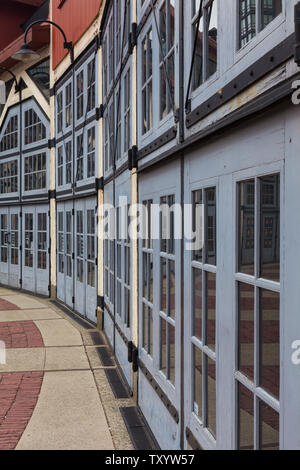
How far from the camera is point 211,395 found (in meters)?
2.88

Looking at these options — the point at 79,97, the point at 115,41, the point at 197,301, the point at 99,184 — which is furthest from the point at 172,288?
the point at 79,97

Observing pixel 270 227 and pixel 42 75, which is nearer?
pixel 270 227

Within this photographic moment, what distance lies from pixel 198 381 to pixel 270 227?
1.41 m

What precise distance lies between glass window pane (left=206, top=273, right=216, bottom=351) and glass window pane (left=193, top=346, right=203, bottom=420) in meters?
0.24

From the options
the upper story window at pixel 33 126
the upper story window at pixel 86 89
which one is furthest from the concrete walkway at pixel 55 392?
the upper story window at pixel 33 126

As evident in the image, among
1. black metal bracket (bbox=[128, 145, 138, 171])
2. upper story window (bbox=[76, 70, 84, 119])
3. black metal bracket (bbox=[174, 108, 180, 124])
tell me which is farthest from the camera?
upper story window (bbox=[76, 70, 84, 119])

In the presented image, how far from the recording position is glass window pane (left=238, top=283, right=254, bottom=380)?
226 cm

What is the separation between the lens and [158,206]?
14.4 feet

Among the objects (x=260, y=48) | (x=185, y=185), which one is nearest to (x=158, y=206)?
(x=185, y=185)

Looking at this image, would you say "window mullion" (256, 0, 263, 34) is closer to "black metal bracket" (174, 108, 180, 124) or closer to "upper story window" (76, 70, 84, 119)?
"black metal bracket" (174, 108, 180, 124)

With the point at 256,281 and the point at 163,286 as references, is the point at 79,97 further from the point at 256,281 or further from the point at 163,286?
the point at 256,281

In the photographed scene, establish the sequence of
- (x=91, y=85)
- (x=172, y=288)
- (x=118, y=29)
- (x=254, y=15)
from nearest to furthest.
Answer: (x=254, y=15)
(x=172, y=288)
(x=118, y=29)
(x=91, y=85)

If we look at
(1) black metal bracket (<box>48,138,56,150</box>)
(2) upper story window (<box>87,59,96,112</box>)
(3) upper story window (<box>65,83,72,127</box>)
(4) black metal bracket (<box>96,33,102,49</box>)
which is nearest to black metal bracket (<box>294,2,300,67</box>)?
(4) black metal bracket (<box>96,33,102,49</box>)

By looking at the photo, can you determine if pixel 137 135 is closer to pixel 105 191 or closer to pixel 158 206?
pixel 158 206
